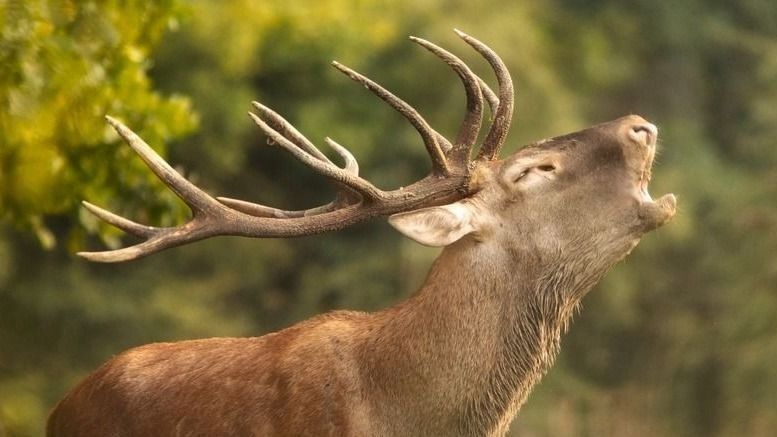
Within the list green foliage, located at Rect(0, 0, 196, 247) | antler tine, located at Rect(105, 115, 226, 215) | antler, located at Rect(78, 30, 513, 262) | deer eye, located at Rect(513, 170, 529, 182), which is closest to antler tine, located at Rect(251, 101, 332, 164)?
antler, located at Rect(78, 30, 513, 262)

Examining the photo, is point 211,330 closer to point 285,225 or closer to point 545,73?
point 545,73

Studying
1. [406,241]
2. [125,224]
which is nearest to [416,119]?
[125,224]

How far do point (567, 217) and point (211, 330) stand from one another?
18.4 metres

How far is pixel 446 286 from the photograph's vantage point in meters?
7.32

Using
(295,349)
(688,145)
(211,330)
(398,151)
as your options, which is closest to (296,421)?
(295,349)

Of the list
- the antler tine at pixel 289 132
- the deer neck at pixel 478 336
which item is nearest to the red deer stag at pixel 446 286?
the deer neck at pixel 478 336

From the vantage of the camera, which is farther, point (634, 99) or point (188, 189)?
point (634, 99)

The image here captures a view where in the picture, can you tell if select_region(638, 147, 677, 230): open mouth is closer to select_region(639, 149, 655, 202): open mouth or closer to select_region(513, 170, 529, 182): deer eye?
select_region(639, 149, 655, 202): open mouth

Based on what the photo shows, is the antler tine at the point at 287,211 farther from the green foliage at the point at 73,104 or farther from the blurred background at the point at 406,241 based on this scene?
the blurred background at the point at 406,241

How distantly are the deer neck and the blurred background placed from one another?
42.0 ft

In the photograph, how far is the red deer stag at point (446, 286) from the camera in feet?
23.6

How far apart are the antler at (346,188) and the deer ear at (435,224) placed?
0.23 metres

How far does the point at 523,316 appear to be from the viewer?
286 inches

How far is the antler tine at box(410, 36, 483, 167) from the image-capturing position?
7.36 metres
